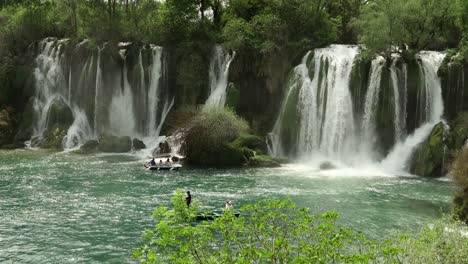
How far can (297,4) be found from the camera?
171 feet

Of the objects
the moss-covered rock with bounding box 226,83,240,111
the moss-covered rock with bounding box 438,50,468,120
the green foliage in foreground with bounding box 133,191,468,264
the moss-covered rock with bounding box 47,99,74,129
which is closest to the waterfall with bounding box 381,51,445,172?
the moss-covered rock with bounding box 438,50,468,120

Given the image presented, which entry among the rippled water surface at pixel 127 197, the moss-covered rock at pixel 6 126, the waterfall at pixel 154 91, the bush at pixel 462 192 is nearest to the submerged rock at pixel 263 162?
the rippled water surface at pixel 127 197

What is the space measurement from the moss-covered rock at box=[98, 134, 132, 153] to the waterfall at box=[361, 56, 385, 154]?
21.5 metres

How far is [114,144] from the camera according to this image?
156ft

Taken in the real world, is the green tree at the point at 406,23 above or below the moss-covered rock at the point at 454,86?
above

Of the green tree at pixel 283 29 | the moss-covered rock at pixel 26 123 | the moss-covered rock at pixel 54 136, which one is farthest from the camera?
the moss-covered rock at pixel 26 123

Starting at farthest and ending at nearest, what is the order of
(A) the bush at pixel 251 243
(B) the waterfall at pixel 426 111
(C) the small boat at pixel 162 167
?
1. (B) the waterfall at pixel 426 111
2. (C) the small boat at pixel 162 167
3. (A) the bush at pixel 251 243

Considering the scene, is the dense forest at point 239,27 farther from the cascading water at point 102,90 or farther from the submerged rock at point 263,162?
the submerged rock at point 263,162

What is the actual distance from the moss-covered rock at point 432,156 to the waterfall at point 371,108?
5112 millimetres

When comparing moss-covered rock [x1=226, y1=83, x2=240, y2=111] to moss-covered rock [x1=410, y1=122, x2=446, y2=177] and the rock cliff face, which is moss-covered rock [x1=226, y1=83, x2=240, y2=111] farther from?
moss-covered rock [x1=410, y1=122, x2=446, y2=177]

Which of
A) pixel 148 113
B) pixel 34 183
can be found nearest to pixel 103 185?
pixel 34 183

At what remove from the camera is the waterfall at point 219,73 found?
50.0 m

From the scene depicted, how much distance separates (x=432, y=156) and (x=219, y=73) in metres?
22.7

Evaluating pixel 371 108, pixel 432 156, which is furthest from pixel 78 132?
pixel 432 156
